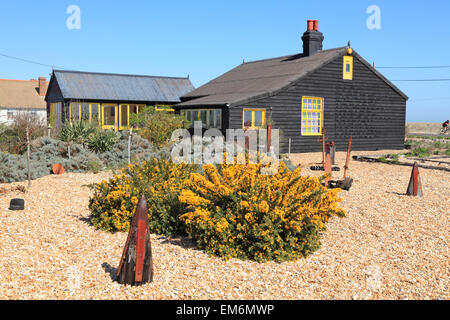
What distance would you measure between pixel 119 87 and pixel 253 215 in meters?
23.7

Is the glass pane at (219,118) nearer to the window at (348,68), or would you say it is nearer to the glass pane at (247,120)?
the glass pane at (247,120)

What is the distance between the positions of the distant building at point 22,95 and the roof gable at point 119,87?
15.6 meters

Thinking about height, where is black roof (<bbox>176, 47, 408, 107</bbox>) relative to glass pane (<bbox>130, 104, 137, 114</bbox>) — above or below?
above

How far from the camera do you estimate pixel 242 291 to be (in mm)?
4609

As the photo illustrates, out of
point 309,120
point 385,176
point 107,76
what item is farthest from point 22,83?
point 385,176

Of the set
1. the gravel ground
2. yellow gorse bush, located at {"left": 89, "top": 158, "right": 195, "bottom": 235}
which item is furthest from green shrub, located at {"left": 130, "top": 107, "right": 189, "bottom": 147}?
yellow gorse bush, located at {"left": 89, "top": 158, "right": 195, "bottom": 235}

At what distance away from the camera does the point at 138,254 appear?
4.56 metres

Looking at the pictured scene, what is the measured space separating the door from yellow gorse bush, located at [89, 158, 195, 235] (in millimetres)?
19453

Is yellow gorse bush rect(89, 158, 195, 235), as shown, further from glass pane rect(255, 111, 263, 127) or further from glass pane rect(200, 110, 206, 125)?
glass pane rect(200, 110, 206, 125)

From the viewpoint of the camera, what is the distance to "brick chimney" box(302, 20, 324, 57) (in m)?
24.3

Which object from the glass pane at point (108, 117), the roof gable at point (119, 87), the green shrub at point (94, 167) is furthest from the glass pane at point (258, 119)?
the glass pane at point (108, 117)

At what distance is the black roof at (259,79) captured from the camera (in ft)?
68.4
